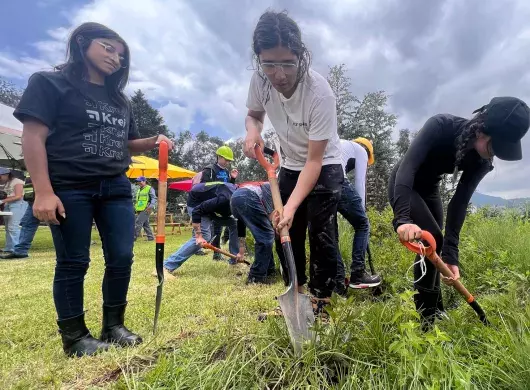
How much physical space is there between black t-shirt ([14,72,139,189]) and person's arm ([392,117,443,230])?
157 cm

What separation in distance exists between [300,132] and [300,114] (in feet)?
0.40

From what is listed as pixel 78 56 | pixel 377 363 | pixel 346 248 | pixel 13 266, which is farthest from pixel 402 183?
pixel 13 266

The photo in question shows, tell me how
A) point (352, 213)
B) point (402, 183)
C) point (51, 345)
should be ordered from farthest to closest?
point (352, 213)
point (51, 345)
point (402, 183)

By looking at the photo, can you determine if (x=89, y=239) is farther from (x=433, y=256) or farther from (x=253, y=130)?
(x=433, y=256)

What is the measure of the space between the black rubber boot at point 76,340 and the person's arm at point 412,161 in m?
1.69

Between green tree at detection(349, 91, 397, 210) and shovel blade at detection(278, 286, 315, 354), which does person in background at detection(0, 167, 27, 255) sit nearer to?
shovel blade at detection(278, 286, 315, 354)

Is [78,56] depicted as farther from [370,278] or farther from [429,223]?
[370,278]

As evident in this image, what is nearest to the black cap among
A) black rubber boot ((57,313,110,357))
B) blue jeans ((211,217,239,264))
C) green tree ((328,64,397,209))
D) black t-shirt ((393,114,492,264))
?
black t-shirt ((393,114,492,264))

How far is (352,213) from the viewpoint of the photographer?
366cm

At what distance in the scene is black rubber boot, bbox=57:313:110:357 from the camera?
1972 mm

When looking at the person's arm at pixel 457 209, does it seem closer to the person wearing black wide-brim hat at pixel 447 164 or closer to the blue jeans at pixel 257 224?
the person wearing black wide-brim hat at pixel 447 164

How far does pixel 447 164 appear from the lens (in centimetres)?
227

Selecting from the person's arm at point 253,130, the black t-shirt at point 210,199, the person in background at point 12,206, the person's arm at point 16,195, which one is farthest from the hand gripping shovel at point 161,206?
the person's arm at point 16,195

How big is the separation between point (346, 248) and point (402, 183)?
2508 millimetres
